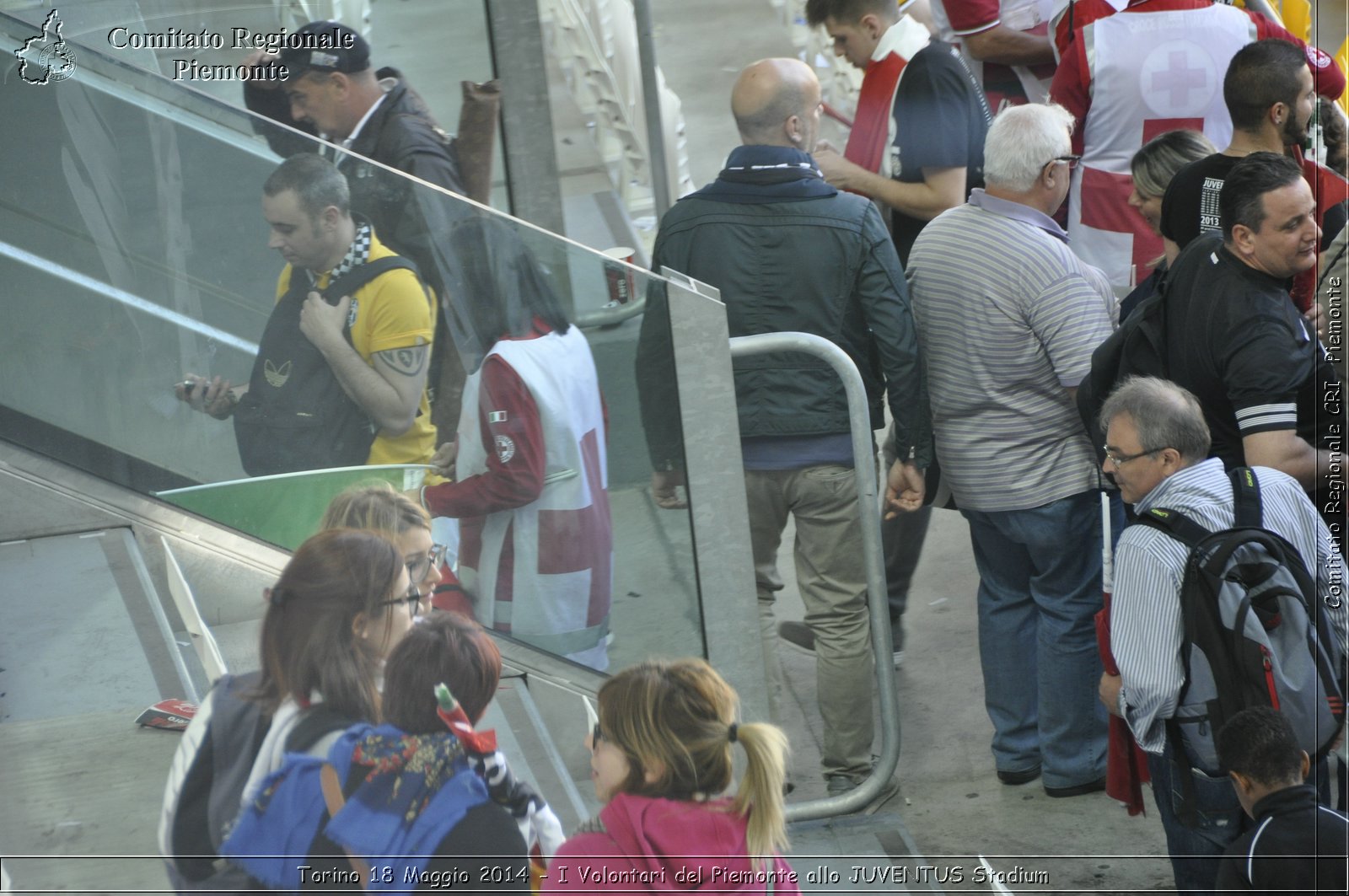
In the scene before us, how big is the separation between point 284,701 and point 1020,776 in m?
2.55

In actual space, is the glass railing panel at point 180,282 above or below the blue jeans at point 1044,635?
above

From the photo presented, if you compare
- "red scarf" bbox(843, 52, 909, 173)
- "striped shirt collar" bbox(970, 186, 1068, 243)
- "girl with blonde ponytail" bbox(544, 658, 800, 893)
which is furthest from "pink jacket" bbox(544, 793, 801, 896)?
"red scarf" bbox(843, 52, 909, 173)

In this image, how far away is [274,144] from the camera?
11.4 feet

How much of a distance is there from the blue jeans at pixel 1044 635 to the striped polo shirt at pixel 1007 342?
10cm

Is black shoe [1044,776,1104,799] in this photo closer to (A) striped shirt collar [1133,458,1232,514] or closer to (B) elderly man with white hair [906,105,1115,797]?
(B) elderly man with white hair [906,105,1115,797]

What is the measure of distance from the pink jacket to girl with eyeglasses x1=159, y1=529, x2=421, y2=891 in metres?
0.59

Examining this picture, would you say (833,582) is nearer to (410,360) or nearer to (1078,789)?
(1078,789)

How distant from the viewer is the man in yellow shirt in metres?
3.52

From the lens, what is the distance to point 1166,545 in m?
3.43

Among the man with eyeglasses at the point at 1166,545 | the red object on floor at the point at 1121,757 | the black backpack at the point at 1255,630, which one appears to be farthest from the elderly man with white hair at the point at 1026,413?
the black backpack at the point at 1255,630

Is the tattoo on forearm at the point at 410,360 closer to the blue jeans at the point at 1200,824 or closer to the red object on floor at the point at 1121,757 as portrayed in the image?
the red object on floor at the point at 1121,757

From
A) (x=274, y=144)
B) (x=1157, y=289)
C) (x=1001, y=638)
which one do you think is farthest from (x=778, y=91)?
(x=1001, y=638)

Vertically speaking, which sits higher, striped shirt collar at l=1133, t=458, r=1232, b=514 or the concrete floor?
striped shirt collar at l=1133, t=458, r=1232, b=514

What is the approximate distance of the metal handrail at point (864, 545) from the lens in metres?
4.08
